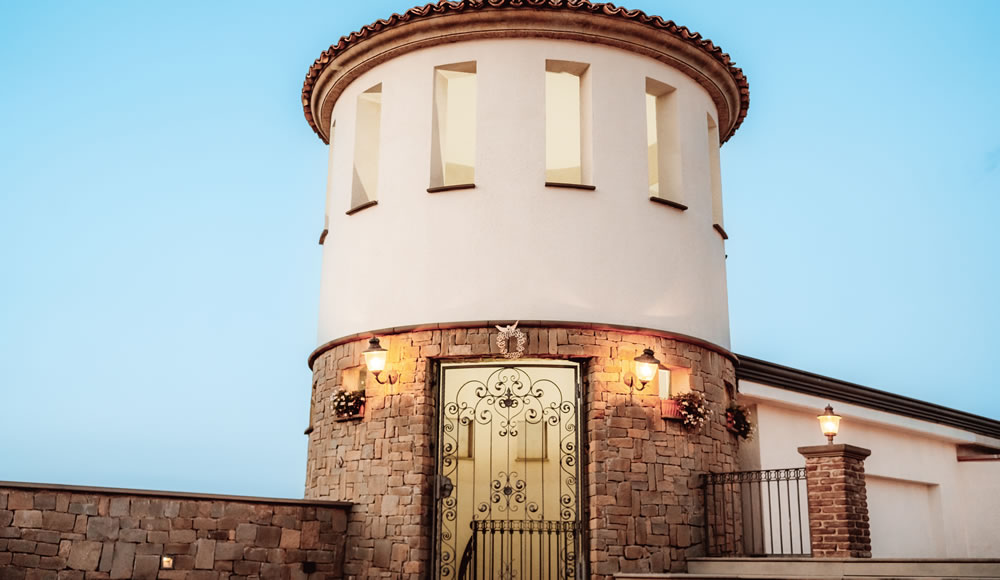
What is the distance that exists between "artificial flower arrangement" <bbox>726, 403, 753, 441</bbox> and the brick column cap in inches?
77.2

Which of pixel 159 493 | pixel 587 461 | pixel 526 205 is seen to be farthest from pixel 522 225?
pixel 159 493

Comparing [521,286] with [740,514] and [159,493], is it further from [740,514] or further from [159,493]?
[159,493]

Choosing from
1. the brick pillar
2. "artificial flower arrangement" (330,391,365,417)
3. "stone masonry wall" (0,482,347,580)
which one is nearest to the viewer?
"stone masonry wall" (0,482,347,580)

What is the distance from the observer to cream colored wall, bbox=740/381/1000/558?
48.7 ft

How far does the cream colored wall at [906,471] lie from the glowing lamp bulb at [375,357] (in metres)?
5.21

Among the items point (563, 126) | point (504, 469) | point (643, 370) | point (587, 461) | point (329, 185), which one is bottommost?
point (587, 461)

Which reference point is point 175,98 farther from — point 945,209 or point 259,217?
point 945,209

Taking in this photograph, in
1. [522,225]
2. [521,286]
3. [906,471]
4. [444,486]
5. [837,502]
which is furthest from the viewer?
[906,471]

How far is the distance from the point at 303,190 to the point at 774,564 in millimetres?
29969

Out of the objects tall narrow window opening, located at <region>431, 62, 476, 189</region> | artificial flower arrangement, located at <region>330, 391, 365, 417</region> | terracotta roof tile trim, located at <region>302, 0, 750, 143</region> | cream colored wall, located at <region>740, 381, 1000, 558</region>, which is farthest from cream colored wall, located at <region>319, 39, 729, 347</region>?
cream colored wall, located at <region>740, 381, 1000, 558</region>

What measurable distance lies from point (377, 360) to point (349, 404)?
79cm

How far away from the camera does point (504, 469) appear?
15234 mm

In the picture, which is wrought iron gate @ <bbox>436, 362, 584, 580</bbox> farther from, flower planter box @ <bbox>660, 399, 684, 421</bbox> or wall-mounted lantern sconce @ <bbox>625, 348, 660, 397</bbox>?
flower planter box @ <bbox>660, 399, 684, 421</bbox>

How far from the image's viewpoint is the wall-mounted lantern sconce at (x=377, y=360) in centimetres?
1191
